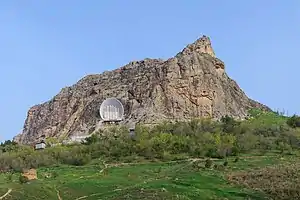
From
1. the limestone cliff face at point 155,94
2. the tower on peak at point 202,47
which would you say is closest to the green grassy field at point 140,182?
the limestone cliff face at point 155,94

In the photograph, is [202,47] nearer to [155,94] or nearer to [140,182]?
[155,94]

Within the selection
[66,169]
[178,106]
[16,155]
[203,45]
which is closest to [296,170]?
[66,169]

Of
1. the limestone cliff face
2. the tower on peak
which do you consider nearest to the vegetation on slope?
the limestone cliff face

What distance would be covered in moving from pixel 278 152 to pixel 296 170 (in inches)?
545

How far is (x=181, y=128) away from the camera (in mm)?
56969

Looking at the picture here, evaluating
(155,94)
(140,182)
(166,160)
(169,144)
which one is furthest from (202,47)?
(140,182)

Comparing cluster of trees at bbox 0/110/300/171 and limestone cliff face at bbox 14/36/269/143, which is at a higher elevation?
limestone cliff face at bbox 14/36/269/143

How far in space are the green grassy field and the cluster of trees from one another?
3.76 metres

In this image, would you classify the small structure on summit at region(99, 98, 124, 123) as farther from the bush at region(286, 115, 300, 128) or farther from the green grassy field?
the green grassy field

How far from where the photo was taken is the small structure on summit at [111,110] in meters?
67.0

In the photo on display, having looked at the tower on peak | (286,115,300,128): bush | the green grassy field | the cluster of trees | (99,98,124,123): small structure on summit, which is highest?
the tower on peak

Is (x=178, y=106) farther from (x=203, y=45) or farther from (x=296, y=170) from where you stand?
(x=296, y=170)

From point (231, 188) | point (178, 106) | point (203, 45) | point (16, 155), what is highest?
point (203, 45)

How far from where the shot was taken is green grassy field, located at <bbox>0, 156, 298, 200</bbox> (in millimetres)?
29062
